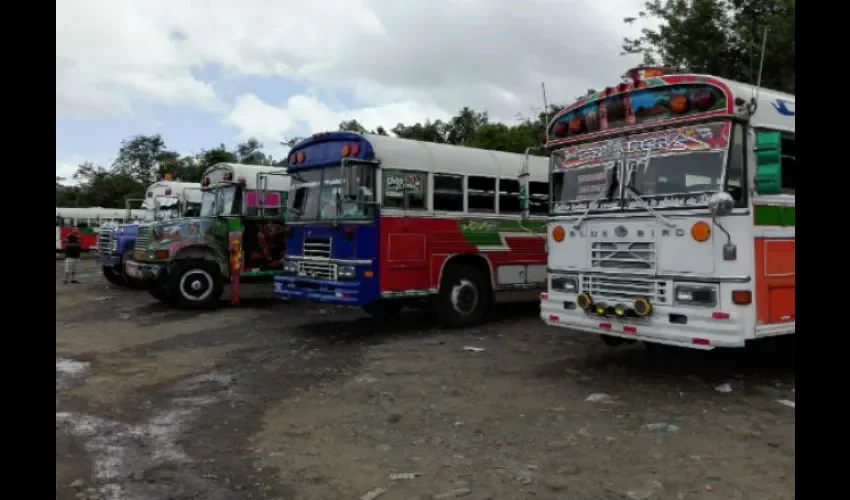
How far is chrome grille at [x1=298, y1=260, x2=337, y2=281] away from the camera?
9.70 meters

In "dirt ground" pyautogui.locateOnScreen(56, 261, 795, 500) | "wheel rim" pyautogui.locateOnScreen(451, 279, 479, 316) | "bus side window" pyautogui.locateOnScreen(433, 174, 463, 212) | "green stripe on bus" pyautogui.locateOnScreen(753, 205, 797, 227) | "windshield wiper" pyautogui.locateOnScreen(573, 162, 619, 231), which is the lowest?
"dirt ground" pyautogui.locateOnScreen(56, 261, 795, 500)

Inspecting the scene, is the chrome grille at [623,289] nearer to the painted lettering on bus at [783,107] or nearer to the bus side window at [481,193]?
the painted lettering on bus at [783,107]

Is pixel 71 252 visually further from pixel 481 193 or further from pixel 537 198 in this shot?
pixel 537 198

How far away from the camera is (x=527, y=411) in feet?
19.1

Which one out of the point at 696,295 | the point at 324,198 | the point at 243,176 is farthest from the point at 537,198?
the point at 243,176

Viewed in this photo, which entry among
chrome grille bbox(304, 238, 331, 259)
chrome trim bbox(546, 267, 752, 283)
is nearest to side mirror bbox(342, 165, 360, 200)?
A: chrome grille bbox(304, 238, 331, 259)

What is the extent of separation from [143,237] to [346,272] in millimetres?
6514

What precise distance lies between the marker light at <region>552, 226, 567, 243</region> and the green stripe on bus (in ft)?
6.55

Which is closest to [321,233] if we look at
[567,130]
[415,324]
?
[415,324]

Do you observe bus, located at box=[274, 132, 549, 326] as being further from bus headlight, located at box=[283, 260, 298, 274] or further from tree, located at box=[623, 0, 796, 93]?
tree, located at box=[623, 0, 796, 93]
